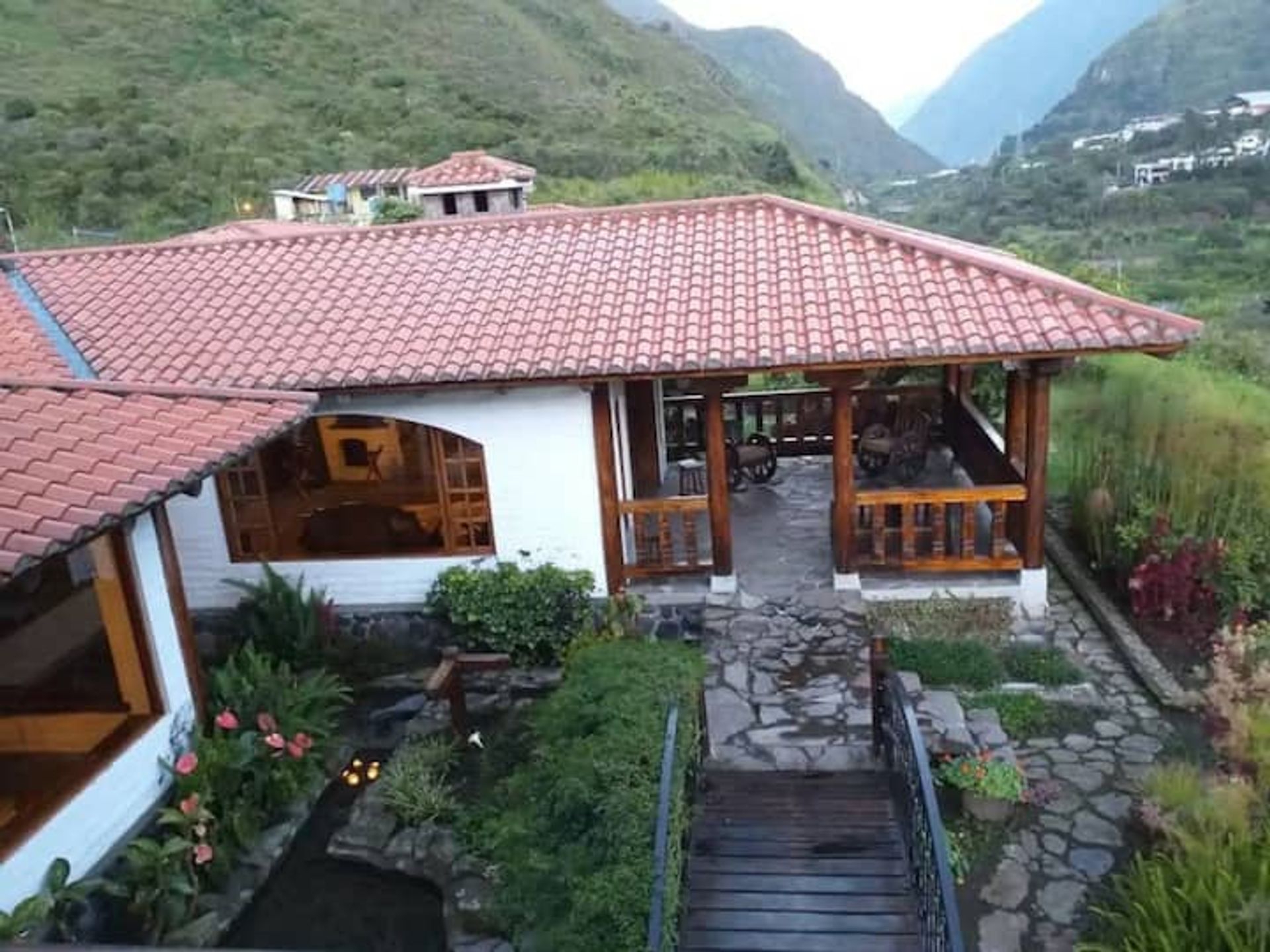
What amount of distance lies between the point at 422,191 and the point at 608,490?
20.9m

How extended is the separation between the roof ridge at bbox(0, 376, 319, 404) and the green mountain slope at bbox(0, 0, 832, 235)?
2509cm

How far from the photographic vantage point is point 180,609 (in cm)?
711

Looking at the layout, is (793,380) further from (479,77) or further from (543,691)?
(479,77)

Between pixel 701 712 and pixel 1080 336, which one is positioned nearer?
pixel 701 712

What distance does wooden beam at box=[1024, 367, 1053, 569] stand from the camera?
803 centimetres

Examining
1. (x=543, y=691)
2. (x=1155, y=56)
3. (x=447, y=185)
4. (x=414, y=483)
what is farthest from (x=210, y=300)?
(x=1155, y=56)

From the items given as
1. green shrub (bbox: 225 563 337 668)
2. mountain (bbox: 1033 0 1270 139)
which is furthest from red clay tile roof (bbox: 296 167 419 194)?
mountain (bbox: 1033 0 1270 139)

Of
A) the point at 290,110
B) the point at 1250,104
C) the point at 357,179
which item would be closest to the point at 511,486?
the point at 357,179

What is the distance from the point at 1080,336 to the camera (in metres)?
7.45

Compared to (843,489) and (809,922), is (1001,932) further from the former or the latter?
(843,489)

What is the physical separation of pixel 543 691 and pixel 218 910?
10.3 feet

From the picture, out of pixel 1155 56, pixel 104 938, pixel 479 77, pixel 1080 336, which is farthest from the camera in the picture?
pixel 1155 56

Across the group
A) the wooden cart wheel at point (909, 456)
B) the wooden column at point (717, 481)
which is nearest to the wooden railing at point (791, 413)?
the wooden cart wheel at point (909, 456)

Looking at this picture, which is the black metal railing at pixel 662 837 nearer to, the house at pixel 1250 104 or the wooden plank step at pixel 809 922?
the wooden plank step at pixel 809 922
